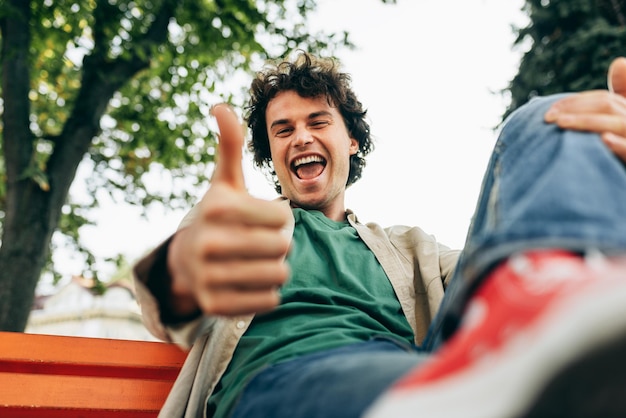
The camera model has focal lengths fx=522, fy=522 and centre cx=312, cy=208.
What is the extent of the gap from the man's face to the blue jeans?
1351mm

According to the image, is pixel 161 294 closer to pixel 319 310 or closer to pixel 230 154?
pixel 230 154

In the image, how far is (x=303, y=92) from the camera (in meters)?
2.82

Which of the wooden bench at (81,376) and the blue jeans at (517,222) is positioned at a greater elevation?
the blue jeans at (517,222)

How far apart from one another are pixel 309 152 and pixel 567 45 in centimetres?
529

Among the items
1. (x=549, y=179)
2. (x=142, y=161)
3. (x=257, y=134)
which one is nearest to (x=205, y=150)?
(x=142, y=161)

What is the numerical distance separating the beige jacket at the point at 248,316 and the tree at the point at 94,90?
11.8 ft

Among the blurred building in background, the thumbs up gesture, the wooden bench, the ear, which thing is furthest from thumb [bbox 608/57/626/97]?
the blurred building in background

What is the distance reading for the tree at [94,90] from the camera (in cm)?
491

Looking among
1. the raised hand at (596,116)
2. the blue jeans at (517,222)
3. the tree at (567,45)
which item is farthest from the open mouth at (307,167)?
the tree at (567,45)

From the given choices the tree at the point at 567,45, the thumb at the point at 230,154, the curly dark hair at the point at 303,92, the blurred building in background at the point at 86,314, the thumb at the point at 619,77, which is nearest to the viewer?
the thumb at the point at 230,154

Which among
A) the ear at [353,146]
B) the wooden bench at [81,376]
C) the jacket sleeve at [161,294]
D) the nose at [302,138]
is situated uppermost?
the nose at [302,138]

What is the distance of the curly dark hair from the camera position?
2867 millimetres

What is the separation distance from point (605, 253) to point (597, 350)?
0.23 metres

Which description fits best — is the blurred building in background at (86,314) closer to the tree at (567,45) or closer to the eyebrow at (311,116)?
the tree at (567,45)
